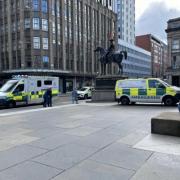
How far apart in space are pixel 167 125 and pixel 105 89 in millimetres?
14893

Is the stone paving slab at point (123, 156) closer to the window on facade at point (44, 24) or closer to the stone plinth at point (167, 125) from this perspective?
the stone plinth at point (167, 125)

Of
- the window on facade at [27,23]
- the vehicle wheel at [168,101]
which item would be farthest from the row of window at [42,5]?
the vehicle wheel at [168,101]

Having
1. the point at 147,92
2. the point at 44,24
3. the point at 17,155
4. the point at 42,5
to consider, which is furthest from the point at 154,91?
the point at 42,5

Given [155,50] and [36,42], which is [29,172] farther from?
[155,50]

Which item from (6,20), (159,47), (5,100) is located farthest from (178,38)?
(159,47)

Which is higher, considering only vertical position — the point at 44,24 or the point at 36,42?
the point at 44,24

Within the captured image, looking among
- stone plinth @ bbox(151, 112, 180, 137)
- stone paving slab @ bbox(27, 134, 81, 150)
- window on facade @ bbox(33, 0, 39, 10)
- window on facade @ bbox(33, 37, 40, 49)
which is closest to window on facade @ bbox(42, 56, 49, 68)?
window on facade @ bbox(33, 37, 40, 49)

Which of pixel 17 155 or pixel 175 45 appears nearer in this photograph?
pixel 17 155

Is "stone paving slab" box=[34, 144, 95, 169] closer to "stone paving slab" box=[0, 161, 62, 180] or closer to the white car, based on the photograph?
"stone paving slab" box=[0, 161, 62, 180]

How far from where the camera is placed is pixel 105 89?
2233 cm

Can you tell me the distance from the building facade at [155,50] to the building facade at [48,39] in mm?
69284

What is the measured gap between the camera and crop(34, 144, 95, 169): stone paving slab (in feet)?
17.0

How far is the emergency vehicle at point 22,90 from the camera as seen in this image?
20188 millimetres

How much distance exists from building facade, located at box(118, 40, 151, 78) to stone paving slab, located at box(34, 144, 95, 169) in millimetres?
78408
